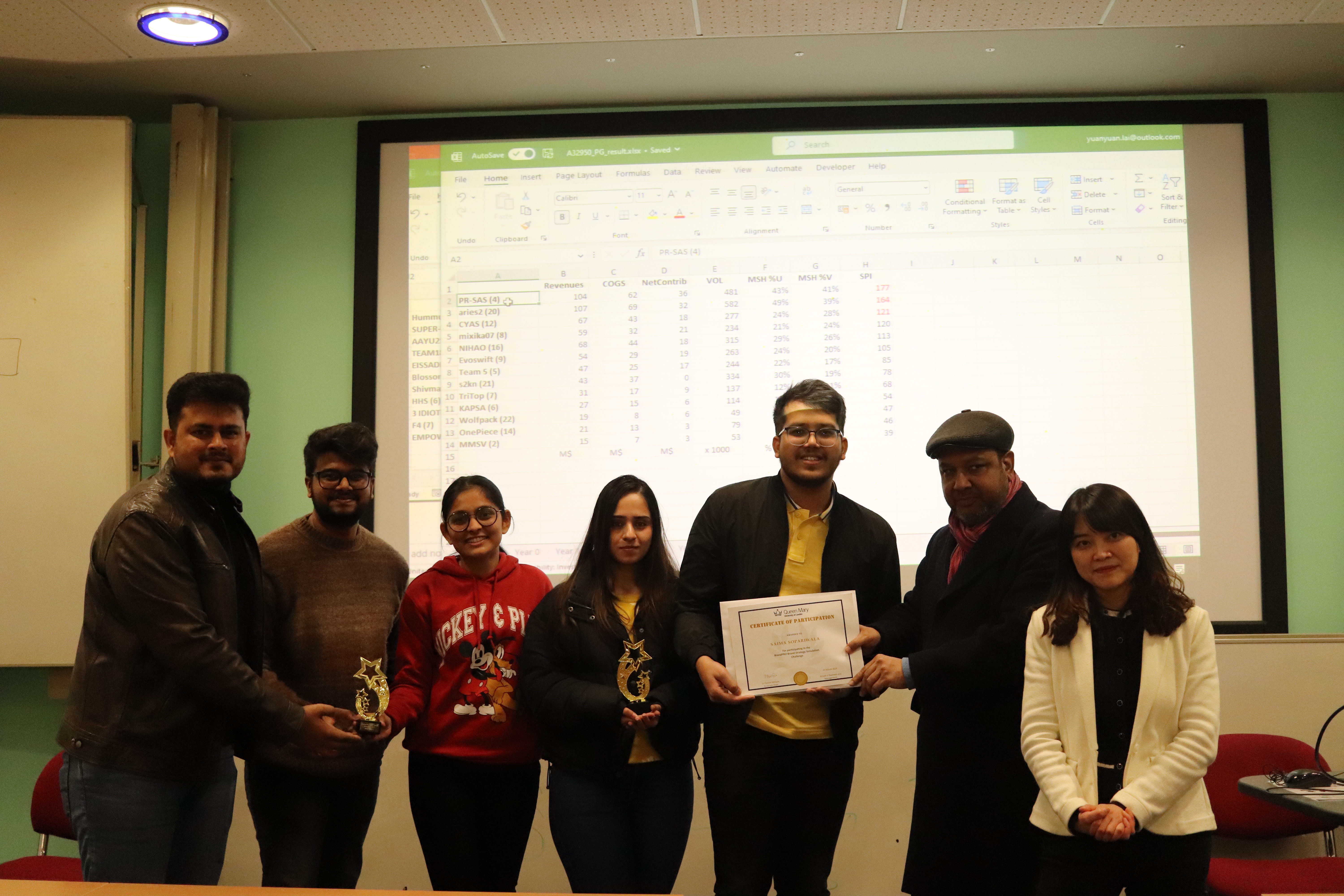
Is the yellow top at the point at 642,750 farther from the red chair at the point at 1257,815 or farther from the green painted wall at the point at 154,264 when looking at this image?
the green painted wall at the point at 154,264

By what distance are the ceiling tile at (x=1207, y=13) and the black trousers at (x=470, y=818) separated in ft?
10.0

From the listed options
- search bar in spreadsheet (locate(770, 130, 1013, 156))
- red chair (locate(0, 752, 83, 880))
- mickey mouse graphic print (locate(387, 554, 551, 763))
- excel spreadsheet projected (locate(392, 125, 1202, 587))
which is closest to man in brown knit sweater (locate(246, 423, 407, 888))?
mickey mouse graphic print (locate(387, 554, 551, 763))

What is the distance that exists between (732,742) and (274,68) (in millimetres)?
3053

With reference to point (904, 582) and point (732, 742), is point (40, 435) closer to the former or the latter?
point (732, 742)

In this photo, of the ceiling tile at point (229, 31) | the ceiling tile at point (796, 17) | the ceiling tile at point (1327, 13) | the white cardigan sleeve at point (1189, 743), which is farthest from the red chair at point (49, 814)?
the ceiling tile at point (1327, 13)

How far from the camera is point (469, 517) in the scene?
8.36 feet

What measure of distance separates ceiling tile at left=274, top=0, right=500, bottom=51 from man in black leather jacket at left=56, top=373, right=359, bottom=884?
4.80 feet

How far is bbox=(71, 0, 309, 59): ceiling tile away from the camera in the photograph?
10.1 feet

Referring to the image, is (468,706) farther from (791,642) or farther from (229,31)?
→ (229,31)

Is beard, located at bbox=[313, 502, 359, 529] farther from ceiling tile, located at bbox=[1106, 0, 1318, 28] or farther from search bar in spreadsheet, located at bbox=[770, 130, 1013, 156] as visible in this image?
ceiling tile, located at bbox=[1106, 0, 1318, 28]

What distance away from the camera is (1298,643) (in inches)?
139

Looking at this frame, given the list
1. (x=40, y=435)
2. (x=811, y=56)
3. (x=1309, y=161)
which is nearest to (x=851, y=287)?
(x=811, y=56)

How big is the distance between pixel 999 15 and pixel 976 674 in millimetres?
2235

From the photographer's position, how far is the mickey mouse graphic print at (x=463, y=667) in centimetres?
246
